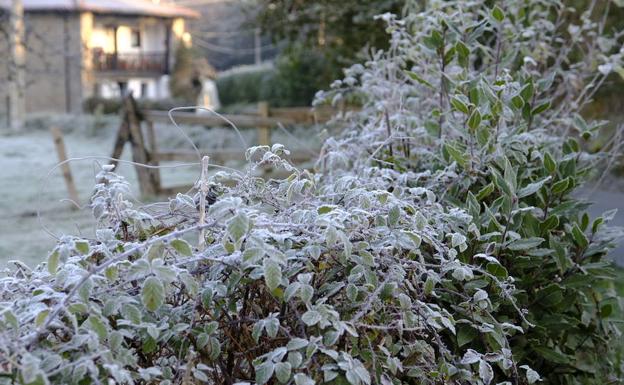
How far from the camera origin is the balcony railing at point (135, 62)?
3934 centimetres

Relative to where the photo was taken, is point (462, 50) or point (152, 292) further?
point (462, 50)

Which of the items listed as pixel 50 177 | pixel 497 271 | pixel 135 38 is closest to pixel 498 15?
pixel 497 271

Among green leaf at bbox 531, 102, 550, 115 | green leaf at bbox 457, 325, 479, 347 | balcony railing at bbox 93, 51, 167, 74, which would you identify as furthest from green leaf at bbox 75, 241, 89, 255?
balcony railing at bbox 93, 51, 167, 74

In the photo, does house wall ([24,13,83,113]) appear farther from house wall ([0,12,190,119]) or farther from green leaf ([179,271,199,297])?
green leaf ([179,271,199,297])

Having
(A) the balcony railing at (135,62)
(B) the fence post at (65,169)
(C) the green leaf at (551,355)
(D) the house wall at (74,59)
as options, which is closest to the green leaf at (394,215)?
(C) the green leaf at (551,355)

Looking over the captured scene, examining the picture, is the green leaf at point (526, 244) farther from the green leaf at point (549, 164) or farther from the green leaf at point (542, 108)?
the green leaf at point (542, 108)

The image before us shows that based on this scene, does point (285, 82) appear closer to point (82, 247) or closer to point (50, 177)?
point (50, 177)

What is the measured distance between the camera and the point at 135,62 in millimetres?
40594

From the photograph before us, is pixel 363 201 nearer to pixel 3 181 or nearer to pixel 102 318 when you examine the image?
pixel 102 318

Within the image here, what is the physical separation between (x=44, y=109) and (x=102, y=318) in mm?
35933

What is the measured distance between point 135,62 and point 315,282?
1581 inches

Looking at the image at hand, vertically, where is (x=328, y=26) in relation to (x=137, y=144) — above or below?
above

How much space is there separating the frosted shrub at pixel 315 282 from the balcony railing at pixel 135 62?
37959 mm

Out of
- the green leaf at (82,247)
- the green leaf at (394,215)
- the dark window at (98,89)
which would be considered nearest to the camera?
the green leaf at (82,247)
